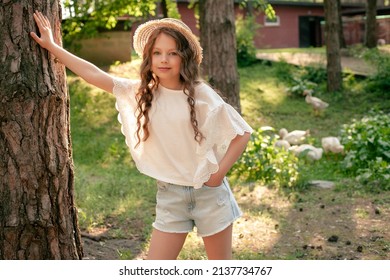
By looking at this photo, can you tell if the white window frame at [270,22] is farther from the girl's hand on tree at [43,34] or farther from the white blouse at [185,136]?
the girl's hand on tree at [43,34]

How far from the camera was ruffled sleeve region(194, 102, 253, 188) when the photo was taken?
3836 millimetres

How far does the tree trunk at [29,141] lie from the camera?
12.4 feet

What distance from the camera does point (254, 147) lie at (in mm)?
9258

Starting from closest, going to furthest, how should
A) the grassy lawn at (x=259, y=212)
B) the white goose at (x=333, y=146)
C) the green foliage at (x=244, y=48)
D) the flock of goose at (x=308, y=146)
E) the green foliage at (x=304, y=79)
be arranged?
the grassy lawn at (x=259, y=212), the flock of goose at (x=308, y=146), the white goose at (x=333, y=146), the green foliage at (x=304, y=79), the green foliage at (x=244, y=48)

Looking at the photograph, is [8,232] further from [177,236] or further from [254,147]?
[254,147]

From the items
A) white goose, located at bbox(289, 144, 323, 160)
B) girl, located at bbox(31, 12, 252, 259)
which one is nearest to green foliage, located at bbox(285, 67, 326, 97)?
white goose, located at bbox(289, 144, 323, 160)

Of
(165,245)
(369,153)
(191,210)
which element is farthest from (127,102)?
(369,153)

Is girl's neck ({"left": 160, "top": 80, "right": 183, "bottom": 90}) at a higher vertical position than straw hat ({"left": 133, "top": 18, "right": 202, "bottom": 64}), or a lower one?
lower

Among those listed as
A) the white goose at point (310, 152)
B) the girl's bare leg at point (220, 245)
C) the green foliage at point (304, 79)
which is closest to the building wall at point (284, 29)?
the green foliage at point (304, 79)

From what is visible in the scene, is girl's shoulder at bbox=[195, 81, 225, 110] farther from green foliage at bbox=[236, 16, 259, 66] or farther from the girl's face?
green foliage at bbox=[236, 16, 259, 66]

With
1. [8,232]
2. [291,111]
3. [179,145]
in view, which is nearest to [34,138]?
[8,232]

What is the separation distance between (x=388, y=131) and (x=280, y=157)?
5.49ft

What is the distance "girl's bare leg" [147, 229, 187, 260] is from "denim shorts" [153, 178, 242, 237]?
1.3 inches

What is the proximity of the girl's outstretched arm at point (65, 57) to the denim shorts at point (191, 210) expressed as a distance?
72 centimetres
